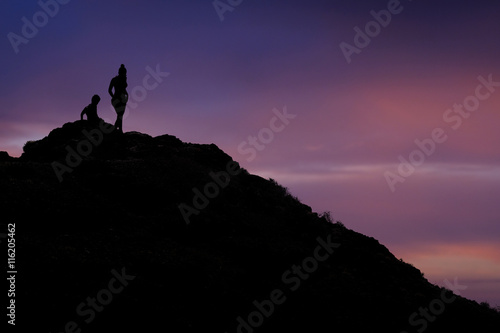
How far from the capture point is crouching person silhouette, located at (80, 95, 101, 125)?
98.2ft

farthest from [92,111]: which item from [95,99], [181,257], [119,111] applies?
[181,257]

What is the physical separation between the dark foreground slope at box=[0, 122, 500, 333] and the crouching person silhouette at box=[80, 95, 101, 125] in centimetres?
100

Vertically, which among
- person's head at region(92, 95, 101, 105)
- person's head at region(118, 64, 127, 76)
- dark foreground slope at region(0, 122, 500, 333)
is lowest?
dark foreground slope at region(0, 122, 500, 333)

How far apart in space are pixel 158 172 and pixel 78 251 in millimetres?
9102

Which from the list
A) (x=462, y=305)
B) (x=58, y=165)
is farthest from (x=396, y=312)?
(x=58, y=165)

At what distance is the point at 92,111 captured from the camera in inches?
1186

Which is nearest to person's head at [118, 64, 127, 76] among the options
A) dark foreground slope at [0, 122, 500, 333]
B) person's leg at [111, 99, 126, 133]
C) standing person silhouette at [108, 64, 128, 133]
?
standing person silhouette at [108, 64, 128, 133]

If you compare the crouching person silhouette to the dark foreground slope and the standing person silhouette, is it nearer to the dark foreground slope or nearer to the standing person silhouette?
the dark foreground slope

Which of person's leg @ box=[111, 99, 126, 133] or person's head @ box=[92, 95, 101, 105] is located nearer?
person's leg @ box=[111, 99, 126, 133]

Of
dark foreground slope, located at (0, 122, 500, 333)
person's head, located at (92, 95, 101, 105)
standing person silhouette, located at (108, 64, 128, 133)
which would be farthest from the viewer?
person's head, located at (92, 95, 101, 105)

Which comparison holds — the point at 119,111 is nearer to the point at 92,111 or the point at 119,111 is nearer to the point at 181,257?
the point at 92,111

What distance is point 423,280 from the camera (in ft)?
91.0

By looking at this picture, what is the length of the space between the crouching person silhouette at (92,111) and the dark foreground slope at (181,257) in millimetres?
1001

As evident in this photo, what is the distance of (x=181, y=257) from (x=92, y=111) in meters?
13.1
